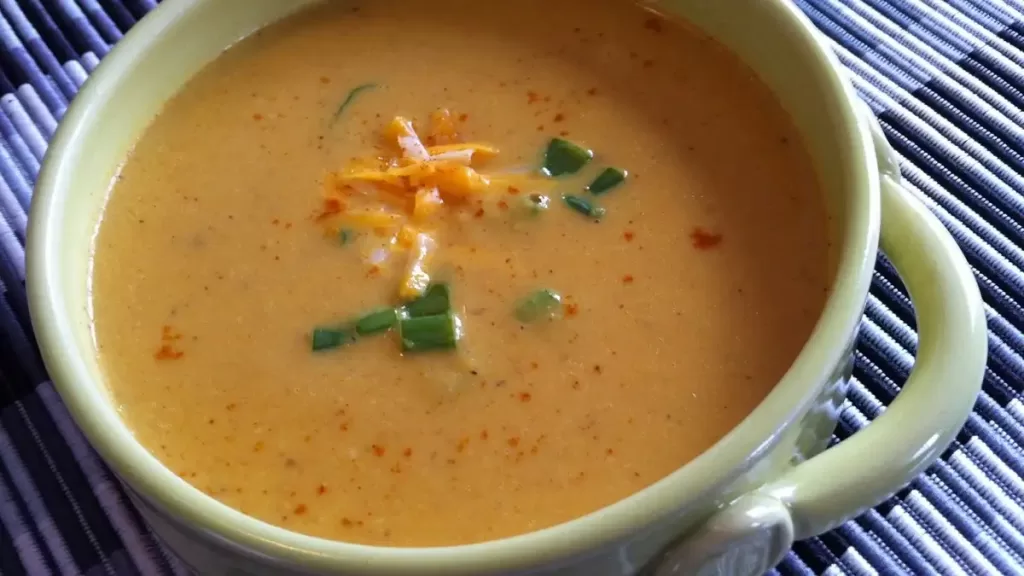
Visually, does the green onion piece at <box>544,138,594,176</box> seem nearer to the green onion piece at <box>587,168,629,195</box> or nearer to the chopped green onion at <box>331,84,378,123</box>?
the green onion piece at <box>587,168,629,195</box>

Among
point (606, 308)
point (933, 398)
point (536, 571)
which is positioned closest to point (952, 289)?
point (933, 398)

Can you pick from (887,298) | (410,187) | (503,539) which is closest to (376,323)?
(410,187)

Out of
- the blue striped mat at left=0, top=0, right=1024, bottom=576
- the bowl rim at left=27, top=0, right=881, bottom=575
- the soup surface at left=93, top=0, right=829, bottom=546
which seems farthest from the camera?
the blue striped mat at left=0, top=0, right=1024, bottom=576

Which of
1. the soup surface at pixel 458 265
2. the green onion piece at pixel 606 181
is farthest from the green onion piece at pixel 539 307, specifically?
the green onion piece at pixel 606 181

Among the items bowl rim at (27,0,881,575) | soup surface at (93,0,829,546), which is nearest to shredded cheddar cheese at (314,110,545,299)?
soup surface at (93,0,829,546)

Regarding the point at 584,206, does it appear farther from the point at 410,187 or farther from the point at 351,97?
the point at 351,97

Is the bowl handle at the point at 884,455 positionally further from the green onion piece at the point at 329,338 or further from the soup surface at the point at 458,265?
the green onion piece at the point at 329,338
